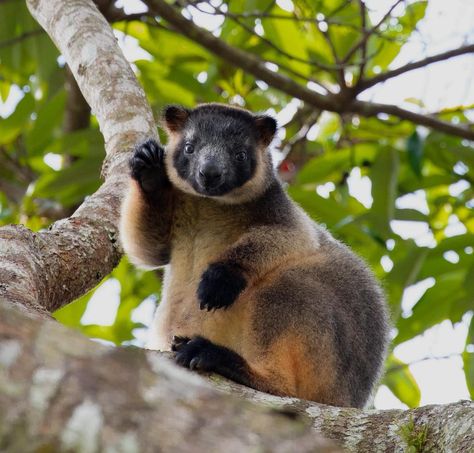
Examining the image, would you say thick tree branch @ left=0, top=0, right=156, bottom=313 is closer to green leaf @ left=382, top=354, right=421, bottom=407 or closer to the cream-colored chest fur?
the cream-colored chest fur

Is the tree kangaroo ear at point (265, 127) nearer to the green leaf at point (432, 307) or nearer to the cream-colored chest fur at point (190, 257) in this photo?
the cream-colored chest fur at point (190, 257)

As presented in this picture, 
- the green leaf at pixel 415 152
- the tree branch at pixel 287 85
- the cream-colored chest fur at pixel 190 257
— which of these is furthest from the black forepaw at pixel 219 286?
the tree branch at pixel 287 85

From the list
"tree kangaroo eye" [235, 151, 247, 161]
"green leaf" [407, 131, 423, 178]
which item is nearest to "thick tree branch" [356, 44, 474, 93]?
"green leaf" [407, 131, 423, 178]

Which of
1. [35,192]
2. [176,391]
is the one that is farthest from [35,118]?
[176,391]

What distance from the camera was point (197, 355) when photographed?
4.83 metres

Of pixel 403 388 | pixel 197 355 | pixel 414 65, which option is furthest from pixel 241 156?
pixel 403 388

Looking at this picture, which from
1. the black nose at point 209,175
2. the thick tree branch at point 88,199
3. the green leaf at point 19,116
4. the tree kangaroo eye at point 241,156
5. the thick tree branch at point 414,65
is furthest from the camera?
the green leaf at point 19,116

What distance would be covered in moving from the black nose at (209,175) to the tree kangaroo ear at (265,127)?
0.96 meters

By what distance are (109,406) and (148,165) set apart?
4.28 metres

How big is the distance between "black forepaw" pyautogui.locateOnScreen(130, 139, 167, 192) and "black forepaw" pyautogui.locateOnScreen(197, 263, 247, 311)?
849mm

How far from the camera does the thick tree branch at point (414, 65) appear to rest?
325 inches

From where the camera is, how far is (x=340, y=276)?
20.2ft

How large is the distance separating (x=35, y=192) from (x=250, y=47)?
9.72 ft

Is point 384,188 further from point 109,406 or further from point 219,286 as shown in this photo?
point 109,406
